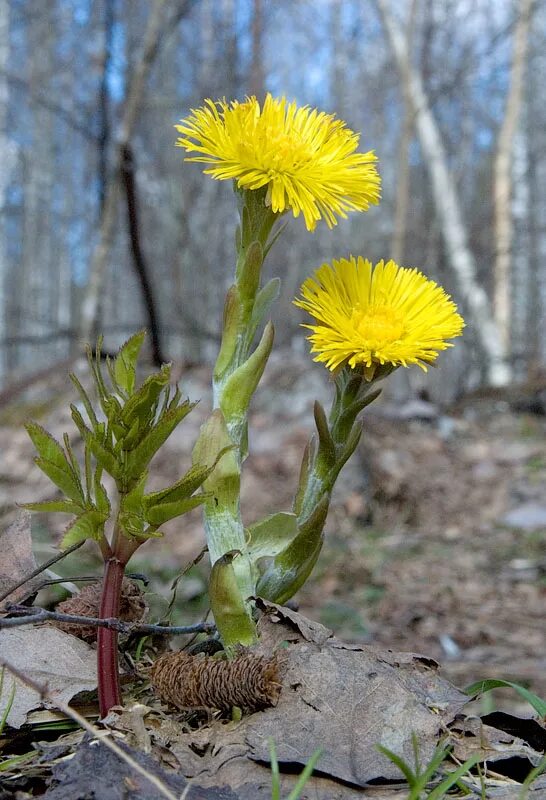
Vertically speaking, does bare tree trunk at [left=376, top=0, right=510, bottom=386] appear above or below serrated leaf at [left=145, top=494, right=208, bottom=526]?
above

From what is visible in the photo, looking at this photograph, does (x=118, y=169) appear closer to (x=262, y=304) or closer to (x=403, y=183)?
(x=262, y=304)

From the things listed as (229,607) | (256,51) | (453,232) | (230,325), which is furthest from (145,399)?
(453,232)

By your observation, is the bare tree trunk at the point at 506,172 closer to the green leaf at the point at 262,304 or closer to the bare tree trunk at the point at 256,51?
the bare tree trunk at the point at 256,51

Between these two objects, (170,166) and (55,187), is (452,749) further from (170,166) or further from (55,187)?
(55,187)

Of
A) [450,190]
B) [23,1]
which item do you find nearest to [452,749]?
[450,190]

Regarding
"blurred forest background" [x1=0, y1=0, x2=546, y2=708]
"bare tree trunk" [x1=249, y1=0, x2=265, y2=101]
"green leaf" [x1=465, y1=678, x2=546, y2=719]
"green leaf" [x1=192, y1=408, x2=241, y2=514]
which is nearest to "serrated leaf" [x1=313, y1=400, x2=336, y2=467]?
"green leaf" [x1=192, y1=408, x2=241, y2=514]

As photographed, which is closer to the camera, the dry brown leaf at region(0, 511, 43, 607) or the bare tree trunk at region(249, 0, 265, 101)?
the dry brown leaf at region(0, 511, 43, 607)

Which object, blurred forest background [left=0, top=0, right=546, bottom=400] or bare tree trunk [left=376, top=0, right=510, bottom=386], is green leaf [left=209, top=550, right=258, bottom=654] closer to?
blurred forest background [left=0, top=0, right=546, bottom=400]
